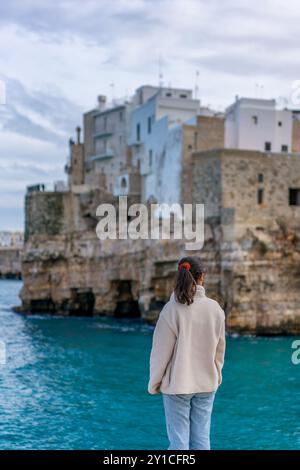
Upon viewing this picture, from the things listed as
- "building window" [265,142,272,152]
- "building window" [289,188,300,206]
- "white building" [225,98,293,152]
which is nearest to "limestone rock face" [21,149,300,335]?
"building window" [289,188,300,206]

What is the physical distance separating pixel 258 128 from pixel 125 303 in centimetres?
1334

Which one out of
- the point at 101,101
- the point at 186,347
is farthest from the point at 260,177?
the point at 101,101

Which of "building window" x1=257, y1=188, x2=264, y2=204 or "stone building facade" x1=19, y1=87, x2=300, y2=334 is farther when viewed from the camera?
"building window" x1=257, y1=188, x2=264, y2=204

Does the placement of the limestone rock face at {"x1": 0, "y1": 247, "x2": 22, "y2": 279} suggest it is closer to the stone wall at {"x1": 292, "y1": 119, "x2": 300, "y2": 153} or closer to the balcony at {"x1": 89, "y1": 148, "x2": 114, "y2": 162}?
the balcony at {"x1": 89, "y1": 148, "x2": 114, "y2": 162}

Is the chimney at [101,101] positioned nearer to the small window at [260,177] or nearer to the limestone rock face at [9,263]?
the small window at [260,177]

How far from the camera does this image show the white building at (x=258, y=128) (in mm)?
37750

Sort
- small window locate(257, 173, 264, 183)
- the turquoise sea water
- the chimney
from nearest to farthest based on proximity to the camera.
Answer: the turquoise sea water → small window locate(257, 173, 264, 183) → the chimney

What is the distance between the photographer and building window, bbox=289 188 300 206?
30.0m

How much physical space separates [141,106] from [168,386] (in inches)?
1603

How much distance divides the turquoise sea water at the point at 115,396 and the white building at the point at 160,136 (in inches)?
366

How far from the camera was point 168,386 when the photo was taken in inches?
182

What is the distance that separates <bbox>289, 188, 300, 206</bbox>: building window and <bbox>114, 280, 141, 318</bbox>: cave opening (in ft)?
35.7

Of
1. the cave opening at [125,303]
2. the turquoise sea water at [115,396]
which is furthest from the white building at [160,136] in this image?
the turquoise sea water at [115,396]

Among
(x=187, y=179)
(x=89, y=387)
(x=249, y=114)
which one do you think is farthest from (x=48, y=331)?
(x=249, y=114)
